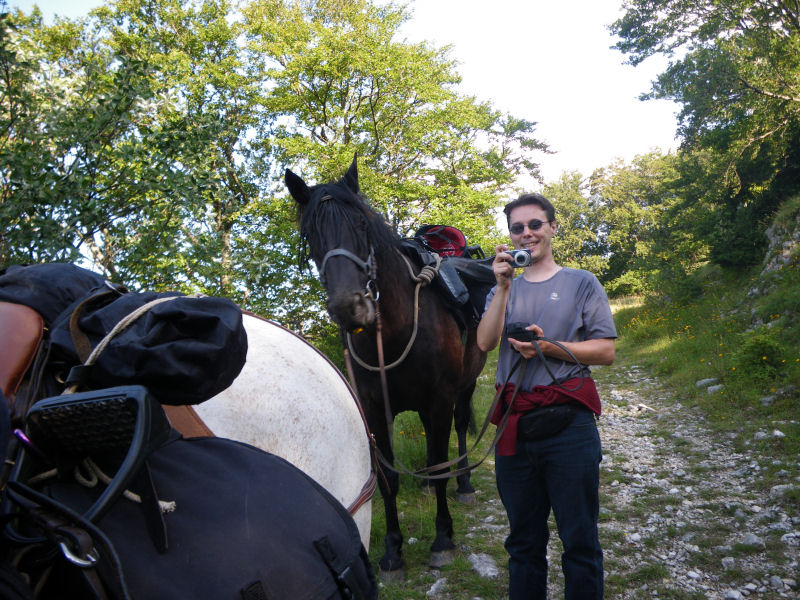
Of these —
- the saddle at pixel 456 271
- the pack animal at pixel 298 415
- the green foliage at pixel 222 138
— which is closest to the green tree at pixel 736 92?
the green foliage at pixel 222 138

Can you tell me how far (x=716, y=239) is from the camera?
540 inches

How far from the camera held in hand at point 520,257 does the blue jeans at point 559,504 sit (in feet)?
2.26

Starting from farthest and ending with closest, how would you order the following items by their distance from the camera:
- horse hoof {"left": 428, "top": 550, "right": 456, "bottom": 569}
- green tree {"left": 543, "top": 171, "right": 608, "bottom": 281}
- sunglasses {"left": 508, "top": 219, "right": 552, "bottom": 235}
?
green tree {"left": 543, "top": 171, "right": 608, "bottom": 281}
horse hoof {"left": 428, "top": 550, "right": 456, "bottom": 569}
sunglasses {"left": 508, "top": 219, "right": 552, "bottom": 235}

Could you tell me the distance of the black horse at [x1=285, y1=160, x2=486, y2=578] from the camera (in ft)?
8.96

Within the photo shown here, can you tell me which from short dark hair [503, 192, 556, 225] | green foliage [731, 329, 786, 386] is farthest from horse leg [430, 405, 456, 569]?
green foliage [731, 329, 786, 386]

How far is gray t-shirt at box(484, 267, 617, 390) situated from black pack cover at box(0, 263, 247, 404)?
1517mm

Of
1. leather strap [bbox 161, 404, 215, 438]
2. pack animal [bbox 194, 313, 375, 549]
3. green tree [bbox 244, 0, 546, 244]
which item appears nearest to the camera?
leather strap [bbox 161, 404, 215, 438]

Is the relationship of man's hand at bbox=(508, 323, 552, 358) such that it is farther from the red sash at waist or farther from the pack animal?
the pack animal

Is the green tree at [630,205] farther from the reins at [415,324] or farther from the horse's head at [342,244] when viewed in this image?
the horse's head at [342,244]

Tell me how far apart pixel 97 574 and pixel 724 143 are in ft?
53.6

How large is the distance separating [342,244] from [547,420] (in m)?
1.37

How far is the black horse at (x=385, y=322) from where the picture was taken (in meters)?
2.73

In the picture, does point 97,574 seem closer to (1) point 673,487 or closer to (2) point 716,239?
(1) point 673,487

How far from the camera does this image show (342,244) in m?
2.74
